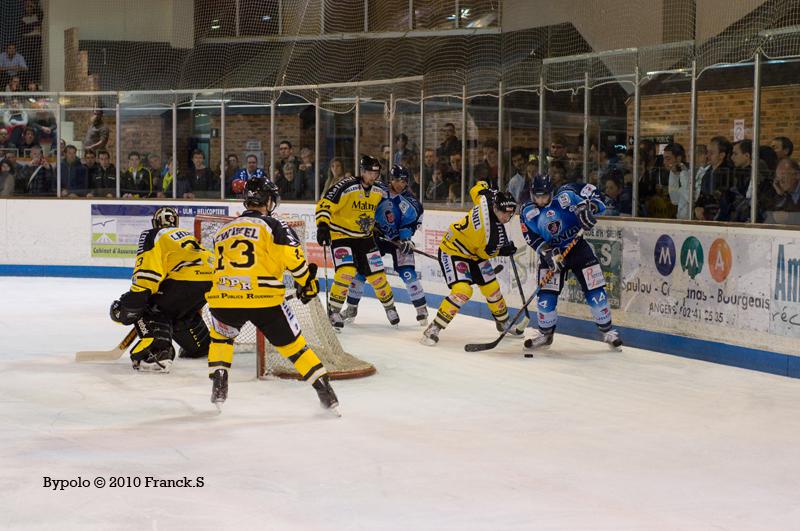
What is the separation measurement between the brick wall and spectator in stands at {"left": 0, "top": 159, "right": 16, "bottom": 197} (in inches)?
322

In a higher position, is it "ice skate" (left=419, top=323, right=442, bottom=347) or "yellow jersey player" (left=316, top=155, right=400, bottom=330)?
"yellow jersey player" (left=316, top=155, right=400, bottom=330)

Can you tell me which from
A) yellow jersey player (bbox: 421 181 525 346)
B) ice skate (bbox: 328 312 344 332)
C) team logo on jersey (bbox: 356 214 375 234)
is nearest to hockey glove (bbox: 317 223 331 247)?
team logo on jersey (bbox: 356 214 375 234)

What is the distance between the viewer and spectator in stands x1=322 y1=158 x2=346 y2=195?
12203 millimetres

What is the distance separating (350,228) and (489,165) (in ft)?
6.28

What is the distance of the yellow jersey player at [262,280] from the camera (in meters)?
5.15

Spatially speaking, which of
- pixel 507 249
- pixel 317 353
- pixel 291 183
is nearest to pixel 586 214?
pixel 507 249

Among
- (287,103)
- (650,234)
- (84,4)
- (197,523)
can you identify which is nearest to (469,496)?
(197,523)

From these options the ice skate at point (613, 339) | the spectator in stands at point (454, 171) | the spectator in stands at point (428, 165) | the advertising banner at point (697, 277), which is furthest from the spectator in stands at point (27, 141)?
the ice skate at point (613, 339)

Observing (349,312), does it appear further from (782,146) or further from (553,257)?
(782,146)

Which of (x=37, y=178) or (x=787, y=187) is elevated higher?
(x=37, y=178)

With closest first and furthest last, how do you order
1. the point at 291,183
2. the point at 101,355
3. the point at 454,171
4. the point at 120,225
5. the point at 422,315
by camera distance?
the point at 101,355 < the point at 422,315 < the point at 454,171 < the point at 291,183 < the point at 120,225

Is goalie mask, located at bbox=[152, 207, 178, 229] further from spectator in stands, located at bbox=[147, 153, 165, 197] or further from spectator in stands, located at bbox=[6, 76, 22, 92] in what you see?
spectator in stands, located at bbox=[6, 76, 22, 92]

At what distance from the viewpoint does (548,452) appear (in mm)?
4680

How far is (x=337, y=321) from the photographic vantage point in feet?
28.8
